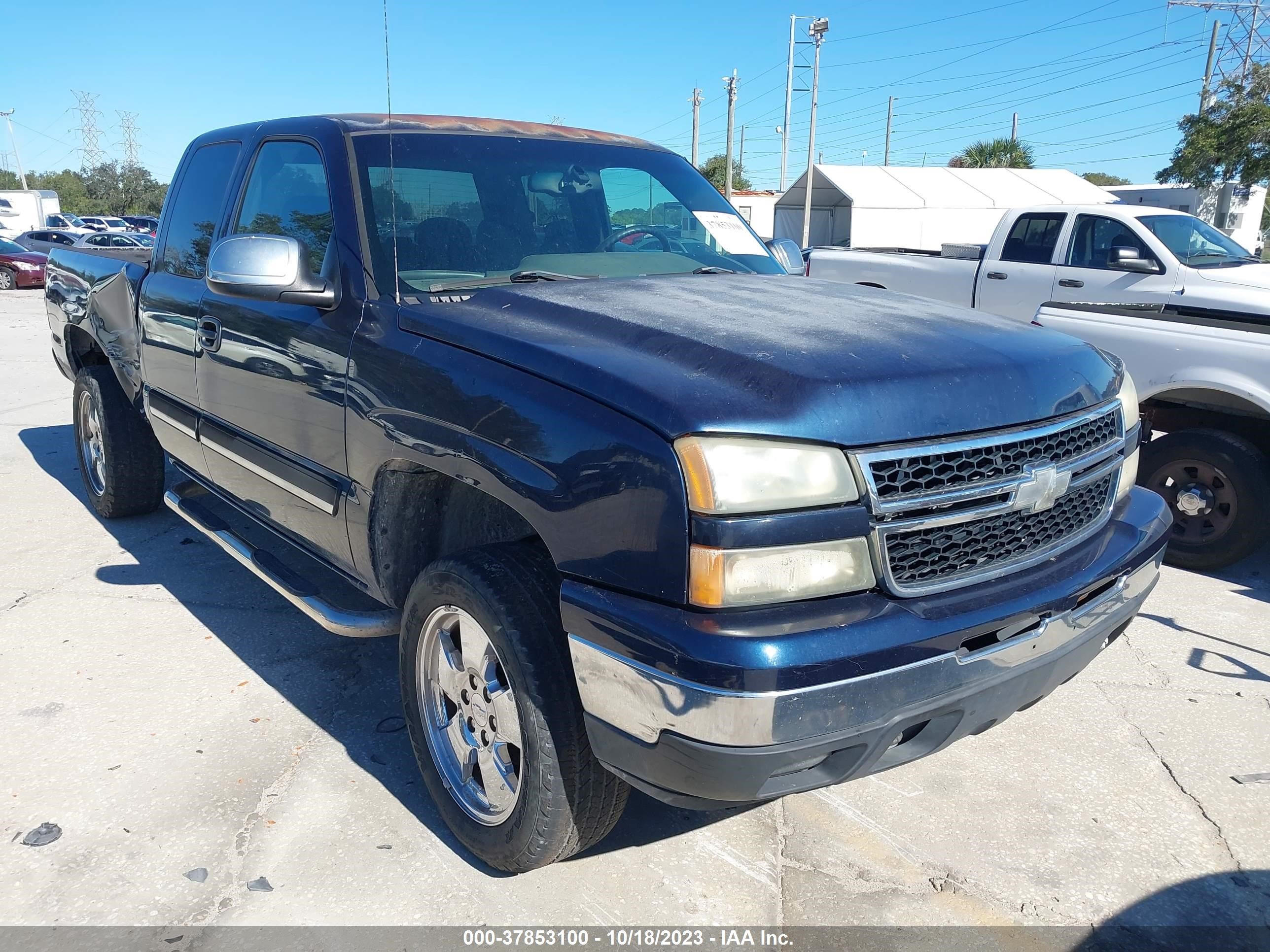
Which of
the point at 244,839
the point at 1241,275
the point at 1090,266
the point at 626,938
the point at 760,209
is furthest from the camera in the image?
the point at 760,209

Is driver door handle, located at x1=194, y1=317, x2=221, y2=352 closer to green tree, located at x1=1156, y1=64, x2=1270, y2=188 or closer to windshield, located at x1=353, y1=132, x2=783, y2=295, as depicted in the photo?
windshield, located at x1=353, y1=132, x2=783, y2=295

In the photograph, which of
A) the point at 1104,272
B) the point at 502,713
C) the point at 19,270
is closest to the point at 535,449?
the point at 502,713

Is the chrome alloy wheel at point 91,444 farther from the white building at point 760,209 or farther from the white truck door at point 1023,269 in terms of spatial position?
the white building at point 760,209

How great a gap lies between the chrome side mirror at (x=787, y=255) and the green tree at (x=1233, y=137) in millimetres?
28650

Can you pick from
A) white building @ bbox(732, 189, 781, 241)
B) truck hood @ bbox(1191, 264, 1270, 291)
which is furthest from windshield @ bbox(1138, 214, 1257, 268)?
white building @ bbox(732, 189, 781, 241)

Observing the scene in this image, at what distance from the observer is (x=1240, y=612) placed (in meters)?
4.38

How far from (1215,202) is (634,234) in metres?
28.2

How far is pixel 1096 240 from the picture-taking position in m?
8.33

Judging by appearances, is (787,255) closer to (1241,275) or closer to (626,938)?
(626,938)

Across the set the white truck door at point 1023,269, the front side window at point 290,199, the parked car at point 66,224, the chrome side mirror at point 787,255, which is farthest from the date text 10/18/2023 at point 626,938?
the parked car at point 66,224

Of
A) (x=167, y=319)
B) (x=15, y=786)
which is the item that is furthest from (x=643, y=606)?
(x=167, y=319)

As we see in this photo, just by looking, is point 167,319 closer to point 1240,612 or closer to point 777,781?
point 777,781

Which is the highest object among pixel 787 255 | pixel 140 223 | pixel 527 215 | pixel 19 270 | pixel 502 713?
pixel 140 223

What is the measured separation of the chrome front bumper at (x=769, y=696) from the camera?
1.78m
